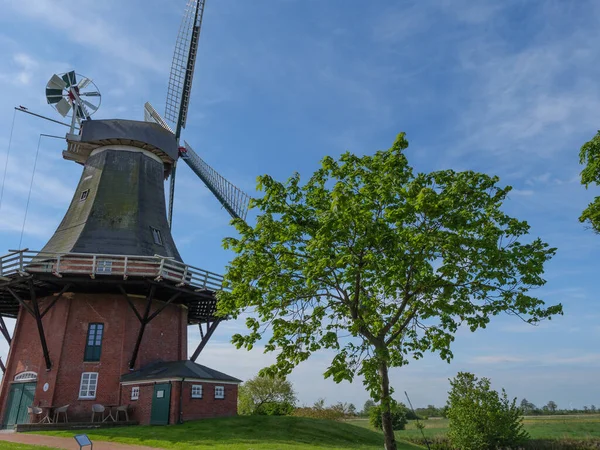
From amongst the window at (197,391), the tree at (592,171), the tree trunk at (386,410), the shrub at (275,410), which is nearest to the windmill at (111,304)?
the window at (197,391)

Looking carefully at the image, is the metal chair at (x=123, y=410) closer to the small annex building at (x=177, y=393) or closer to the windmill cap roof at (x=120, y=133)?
the small annex building at (x=177, y=393)

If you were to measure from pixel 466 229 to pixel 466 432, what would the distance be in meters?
16.0

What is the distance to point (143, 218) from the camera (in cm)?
2745

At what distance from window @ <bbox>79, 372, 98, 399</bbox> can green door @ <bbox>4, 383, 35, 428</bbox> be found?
250cm

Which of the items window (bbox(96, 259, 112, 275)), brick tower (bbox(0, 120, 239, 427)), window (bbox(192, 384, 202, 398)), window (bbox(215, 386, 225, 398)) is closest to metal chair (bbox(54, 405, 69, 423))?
brick tower (bbox(0, 120, 239, 427))

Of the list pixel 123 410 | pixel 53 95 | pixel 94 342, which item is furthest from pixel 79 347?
pixel 53 95

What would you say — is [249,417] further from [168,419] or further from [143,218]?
[143,218]

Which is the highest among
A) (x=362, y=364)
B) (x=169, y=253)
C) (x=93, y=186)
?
(x=93, y=186)

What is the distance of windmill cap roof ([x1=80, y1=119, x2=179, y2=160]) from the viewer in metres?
29.3

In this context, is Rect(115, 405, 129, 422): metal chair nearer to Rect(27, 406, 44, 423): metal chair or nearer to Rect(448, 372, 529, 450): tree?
Rect(27, 406, 44, 423): metal chair

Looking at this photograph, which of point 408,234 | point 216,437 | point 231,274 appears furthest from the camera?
point 216,437

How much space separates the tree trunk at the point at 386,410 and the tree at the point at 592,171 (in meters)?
8.39

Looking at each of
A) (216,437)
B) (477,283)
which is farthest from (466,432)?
(477,283)

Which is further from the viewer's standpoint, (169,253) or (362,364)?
(169,253)
